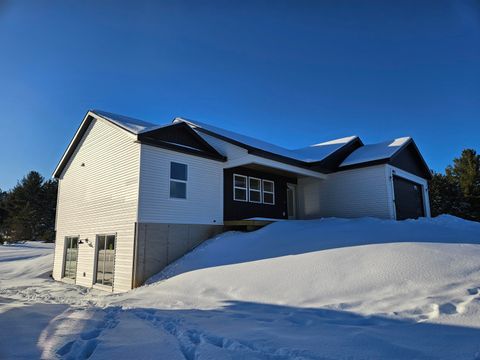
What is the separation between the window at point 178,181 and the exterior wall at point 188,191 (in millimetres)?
148

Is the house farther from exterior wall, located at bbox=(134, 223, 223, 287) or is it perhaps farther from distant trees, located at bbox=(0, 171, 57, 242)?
distant trees, located at bbox=(0, 171, 57, 242)

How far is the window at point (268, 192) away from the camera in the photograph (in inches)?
631

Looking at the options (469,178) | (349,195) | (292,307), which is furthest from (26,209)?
(469,178)

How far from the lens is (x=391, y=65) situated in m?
14.3

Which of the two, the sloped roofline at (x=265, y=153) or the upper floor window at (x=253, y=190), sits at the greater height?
the sloped roofline at (x=265, y=153)

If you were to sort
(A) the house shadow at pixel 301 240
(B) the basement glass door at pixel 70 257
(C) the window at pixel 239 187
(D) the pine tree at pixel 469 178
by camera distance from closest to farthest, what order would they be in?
(A) the house shadow at pixel 301 240 < (C) the window at pixel 239 187 < (B) the basement glass door at pixel 70 257 < (D) the pine tree at pixel 469 178

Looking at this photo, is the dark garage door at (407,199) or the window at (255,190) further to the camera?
the dark garage door at (407,199)

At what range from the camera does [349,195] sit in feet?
53.4

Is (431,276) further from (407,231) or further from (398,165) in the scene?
(398,165)

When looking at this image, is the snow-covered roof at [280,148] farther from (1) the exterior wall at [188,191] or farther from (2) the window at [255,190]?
(1) the exterior wall at [188,191]

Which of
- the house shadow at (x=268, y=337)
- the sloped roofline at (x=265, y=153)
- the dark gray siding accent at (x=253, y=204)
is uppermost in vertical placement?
the sloped roofline at (x=265, y=153)

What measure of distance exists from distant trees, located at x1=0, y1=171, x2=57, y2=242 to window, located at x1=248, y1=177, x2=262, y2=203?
3560cm

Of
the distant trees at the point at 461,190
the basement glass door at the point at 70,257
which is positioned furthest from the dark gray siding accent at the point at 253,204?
the distant trees at the point at 461,190

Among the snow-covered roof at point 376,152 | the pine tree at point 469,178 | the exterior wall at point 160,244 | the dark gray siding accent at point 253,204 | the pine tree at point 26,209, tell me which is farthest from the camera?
the pine tree at point 26,209
